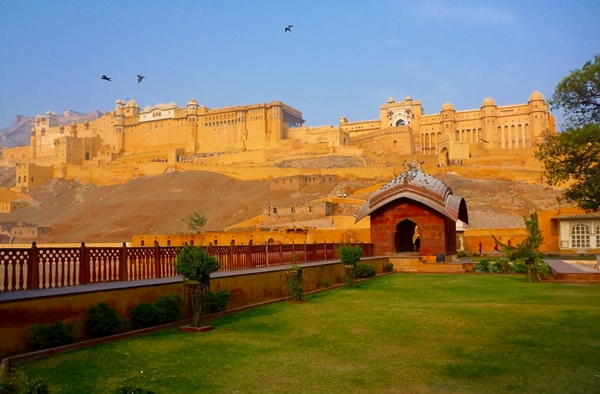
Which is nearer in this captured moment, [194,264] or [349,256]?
[194,264]

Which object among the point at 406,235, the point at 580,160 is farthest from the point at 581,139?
the point at 406,235

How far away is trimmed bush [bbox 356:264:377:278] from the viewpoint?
18016 mm

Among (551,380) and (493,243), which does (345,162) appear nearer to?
(493,243)

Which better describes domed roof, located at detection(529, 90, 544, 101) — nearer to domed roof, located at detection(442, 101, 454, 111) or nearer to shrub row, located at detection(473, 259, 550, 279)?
domed roof, located at detection(442, 101, 454, 111)

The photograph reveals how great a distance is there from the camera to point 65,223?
212 feet

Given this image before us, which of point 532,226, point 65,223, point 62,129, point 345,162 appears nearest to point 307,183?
point 345,162

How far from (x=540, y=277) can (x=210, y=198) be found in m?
54.1

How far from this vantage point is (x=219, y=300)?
385 inches

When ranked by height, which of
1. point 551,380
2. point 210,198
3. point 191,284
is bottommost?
point 551,380

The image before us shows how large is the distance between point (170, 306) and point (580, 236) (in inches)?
1069

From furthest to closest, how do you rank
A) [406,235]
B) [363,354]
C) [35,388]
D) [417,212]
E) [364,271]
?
[406,235] → [417,212] → [364,271] → [363,354] → [35,388]

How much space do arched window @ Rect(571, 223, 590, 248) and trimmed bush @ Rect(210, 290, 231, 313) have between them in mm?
25585

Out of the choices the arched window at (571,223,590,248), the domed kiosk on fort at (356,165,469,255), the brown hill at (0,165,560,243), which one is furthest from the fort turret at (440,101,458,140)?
the domed kiosk on fort at (356,165,469,255)

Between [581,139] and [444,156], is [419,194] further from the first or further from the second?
[444,156]
